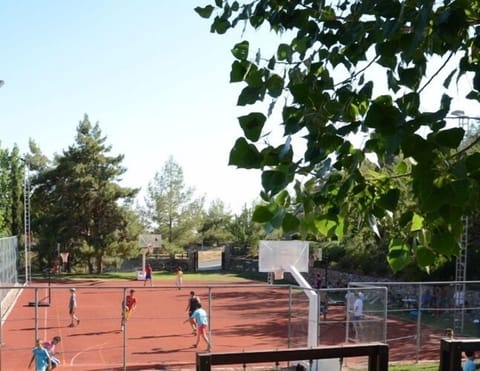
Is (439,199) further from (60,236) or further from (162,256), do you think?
(162,256)

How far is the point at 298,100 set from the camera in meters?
2.33

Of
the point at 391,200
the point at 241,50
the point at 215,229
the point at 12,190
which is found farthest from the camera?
the point at 215,229

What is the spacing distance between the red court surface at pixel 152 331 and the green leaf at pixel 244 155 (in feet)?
35.6

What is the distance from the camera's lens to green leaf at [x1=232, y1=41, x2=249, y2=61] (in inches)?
103

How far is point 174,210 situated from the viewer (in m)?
67.3

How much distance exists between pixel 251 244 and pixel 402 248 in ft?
195

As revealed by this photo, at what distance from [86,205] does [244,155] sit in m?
52.5

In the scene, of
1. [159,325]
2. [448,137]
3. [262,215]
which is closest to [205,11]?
[262,215]

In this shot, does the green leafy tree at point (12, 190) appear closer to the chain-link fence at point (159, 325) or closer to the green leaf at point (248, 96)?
the chain-link fence at point (159, 325)

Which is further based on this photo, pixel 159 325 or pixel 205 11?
pixel 159 325

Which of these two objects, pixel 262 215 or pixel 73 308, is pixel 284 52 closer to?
pixel 262 215

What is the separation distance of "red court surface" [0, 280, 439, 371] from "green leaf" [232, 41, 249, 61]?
417 inches

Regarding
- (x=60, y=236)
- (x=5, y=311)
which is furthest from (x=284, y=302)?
(x=60, y=236)

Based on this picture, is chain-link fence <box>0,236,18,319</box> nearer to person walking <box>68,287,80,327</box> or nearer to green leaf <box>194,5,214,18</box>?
person walking <box>68,287,80,327</box>
